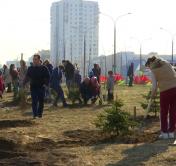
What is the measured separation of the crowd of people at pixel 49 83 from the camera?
609 inches

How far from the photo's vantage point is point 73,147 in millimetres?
9875

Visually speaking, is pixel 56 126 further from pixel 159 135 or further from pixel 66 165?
pixel 66 165

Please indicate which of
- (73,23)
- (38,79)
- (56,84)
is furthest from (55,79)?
(73,23)

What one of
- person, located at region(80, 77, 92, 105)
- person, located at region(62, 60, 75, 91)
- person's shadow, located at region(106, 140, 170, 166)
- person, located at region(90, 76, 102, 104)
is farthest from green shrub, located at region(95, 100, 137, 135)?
person, located at region(62, 60, 75, 91)

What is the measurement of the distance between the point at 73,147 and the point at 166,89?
2223mm

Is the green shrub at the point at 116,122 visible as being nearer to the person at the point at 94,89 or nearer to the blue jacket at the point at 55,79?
the blue jacket at the point at 55,79

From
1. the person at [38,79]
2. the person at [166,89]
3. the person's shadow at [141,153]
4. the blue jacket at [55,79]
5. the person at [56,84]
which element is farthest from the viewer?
the blue jacket at [55,79]

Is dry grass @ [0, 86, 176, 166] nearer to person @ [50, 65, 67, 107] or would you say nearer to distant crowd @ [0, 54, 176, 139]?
distant crowd @ [0, 54, 176, 139]

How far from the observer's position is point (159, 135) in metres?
11.2

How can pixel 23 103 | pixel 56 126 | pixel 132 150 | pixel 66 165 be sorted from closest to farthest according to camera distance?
pixel 66 165 < pixel 132 150 < pixel 56 126 < pixel 23 103

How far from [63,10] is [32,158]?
126950 mm

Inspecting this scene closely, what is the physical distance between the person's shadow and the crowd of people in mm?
5951

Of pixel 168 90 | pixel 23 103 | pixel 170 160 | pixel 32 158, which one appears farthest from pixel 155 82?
pixel 23 103

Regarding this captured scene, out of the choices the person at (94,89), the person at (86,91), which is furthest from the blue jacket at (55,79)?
the person at (94,89)
